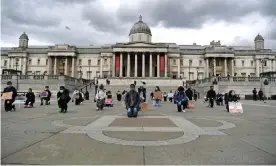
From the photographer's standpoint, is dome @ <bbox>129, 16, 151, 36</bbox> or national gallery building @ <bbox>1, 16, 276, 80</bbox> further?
dome @ <bbox>129, 16, 151, 36</bbox>


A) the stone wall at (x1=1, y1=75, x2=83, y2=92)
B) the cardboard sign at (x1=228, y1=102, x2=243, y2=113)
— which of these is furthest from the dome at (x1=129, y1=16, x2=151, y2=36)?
the cardboard sign at (x1=228, y1=102, x2=243, y2=113)

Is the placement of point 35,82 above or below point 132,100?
above

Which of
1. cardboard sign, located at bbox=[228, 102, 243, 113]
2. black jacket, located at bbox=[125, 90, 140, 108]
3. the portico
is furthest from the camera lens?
the portico

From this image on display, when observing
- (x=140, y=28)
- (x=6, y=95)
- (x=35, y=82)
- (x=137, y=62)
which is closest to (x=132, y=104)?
(x=6, y=95)

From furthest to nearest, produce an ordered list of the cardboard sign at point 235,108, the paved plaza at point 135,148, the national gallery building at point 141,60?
the national gallery building at point 141,60, the cardboard sign at point 235,108, the paved plaza at point 135,148

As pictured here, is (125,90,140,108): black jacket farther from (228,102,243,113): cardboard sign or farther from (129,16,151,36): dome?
(129,16,151,36): dome

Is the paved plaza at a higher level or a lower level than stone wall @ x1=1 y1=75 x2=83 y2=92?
lower

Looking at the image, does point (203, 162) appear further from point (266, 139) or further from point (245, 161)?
point (266, 139)

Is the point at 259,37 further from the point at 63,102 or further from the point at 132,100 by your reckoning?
the point at 63,102

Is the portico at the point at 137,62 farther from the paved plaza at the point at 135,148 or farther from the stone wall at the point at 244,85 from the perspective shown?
the paved plaza at the point at 135,148

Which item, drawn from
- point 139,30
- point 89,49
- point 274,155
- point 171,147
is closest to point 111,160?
point 171,147

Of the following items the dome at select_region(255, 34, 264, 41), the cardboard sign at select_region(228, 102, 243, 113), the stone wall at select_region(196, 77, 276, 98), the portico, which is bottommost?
the cardboard sign at select_region(228, 102, 243, 113)

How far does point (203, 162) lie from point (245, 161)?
0.77m

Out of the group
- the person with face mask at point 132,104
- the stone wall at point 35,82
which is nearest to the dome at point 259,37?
the stone wall at point 35,82
